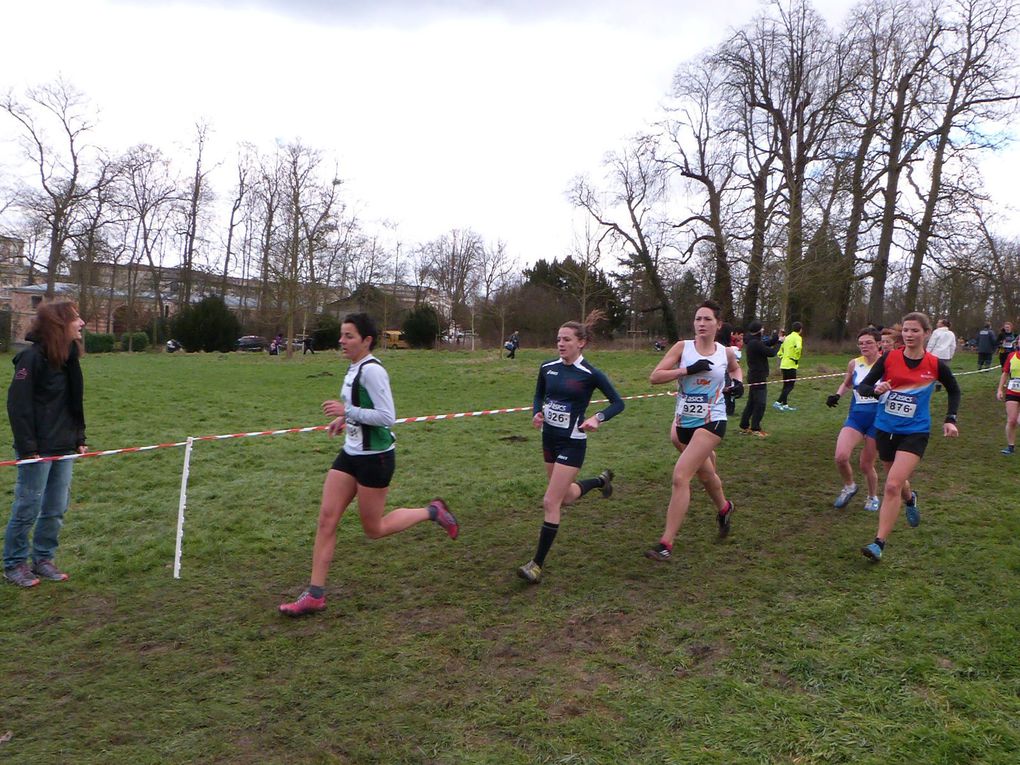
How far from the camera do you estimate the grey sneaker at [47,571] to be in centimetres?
525

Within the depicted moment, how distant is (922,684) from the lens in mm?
3602

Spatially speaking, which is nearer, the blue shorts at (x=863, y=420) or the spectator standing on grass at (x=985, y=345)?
the blue shorts at (x=863, y=420)

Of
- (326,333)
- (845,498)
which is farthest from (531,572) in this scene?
(326,333)

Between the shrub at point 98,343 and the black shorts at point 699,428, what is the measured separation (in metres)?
46.8

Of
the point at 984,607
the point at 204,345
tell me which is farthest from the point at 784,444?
the point at 204,345

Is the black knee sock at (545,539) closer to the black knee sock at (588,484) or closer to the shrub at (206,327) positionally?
the black knee sock at (588,484)

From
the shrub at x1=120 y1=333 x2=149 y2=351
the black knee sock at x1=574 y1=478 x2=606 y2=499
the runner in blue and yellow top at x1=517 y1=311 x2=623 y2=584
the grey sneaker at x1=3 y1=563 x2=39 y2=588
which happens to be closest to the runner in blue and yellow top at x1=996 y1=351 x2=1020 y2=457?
the black knee sock at x1=574 y1=478 x2=606 y2=499

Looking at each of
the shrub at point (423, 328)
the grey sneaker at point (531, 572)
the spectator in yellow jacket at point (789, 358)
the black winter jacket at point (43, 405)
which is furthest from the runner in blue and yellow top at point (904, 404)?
the shrub at point (423, 328)

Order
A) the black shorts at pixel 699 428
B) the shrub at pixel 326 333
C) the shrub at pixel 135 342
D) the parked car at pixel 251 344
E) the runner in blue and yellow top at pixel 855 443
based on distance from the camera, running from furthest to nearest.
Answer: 1. the parked car at pixel 251 344
2. the shrub at pixel 326 333
3. the shrub at pixel 135 342
4. the runner in blue and yellow top at pixel 855 443
5. the black shorts at pixel 699 428

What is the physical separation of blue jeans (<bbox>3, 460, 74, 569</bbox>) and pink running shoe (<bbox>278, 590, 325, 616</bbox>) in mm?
1970

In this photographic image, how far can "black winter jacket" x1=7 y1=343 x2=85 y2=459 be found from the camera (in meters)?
4.95

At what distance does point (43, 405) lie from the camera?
504cm

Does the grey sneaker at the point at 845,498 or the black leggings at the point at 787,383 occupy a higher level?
the black leggings at the point at 787,383

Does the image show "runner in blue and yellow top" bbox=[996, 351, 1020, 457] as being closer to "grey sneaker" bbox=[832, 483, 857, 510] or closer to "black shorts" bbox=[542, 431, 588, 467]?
"grey sneaker" bbox=[832, 483, 857, 510]
